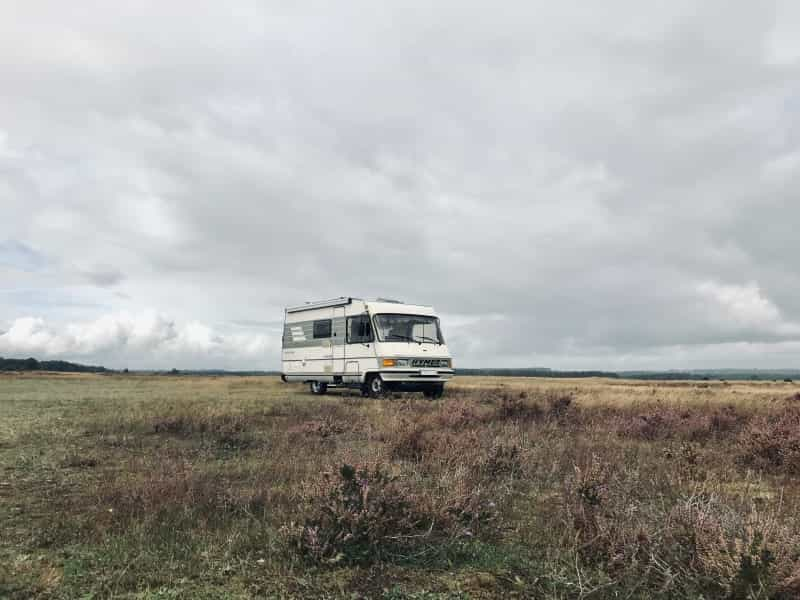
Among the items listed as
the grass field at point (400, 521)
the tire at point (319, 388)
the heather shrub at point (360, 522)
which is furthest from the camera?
the tire at point (319, 388)

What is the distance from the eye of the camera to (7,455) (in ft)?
26.5

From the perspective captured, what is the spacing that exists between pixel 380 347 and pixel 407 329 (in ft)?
4.53

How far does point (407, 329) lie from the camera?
67.8 feet

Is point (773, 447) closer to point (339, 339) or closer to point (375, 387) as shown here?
point (375, 387)

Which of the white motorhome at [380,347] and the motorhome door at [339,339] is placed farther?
the motorhome door at [339,339]

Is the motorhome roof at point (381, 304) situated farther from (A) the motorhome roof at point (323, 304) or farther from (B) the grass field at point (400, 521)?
(B) the grass field at point (400, 521)

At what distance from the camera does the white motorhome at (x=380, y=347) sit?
65.5 feet

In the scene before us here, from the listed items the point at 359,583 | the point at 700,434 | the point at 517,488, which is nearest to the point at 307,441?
the point at 517,488

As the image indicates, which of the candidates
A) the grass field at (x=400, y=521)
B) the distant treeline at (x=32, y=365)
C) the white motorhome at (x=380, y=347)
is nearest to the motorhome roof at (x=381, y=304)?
the white motorhome at (x=380, y=347)

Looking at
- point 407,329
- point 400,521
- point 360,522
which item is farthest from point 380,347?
point 360,522

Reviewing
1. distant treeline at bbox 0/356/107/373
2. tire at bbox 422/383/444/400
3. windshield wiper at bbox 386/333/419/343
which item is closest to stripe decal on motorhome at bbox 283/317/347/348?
windshield wiper at bbox 386/333/419/343

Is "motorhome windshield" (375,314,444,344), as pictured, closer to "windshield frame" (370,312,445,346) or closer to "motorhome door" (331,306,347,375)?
"windshield frame" (370,312,445,346)

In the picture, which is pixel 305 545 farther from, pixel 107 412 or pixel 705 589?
pixel 107 412

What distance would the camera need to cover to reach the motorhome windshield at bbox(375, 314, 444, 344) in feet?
66.5
